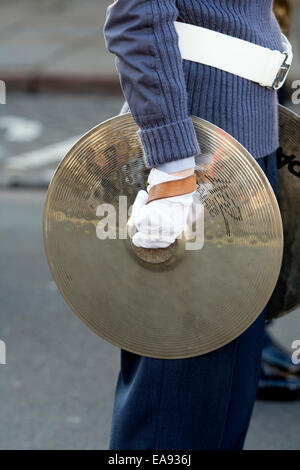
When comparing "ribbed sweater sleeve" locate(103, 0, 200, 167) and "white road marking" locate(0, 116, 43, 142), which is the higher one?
"white road marking" locate(0, 116, 43, 142)

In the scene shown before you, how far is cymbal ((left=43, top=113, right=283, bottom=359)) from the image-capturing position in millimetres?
1527

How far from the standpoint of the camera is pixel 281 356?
9.43 feet

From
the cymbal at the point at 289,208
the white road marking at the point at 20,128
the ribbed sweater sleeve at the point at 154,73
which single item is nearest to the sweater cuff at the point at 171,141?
the ribbed sweater sleeve at the point at 154,73

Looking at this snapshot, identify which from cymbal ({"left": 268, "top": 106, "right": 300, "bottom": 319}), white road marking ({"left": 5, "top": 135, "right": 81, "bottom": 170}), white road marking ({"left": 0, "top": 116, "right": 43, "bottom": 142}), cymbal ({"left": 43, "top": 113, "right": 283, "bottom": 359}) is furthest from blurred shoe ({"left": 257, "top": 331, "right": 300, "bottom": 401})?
white road marking ({"left": 0, "top": 116, "right": 43, "bottom": 142})

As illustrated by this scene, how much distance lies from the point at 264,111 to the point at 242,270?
35cm

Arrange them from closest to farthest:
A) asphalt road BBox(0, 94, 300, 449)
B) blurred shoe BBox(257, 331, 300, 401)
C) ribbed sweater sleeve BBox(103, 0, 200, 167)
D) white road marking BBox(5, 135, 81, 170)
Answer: ribbed sweater sleeve BBox(103, 0, 200, 167) → asphalt road BBox(0, 94, 300, 449) → blurred shoe BBox(257, 331, 300, 401) → white road marking BBox(5, 135, 81, 170)

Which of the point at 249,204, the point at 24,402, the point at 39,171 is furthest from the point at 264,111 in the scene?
the point at 39,171

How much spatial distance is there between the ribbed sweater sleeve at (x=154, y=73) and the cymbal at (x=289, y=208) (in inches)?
16.9

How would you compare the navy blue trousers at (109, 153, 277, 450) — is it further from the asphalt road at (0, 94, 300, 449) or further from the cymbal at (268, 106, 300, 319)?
the asphalt road at (0, 94, 300, 449)

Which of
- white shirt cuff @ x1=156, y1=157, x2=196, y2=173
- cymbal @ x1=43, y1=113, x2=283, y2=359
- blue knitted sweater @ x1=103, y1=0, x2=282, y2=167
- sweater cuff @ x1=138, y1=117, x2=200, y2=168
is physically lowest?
cymbal @ x1=43, y1=113, x2=283, y2=359

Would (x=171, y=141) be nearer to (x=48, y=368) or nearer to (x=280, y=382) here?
(x=280, y=382)

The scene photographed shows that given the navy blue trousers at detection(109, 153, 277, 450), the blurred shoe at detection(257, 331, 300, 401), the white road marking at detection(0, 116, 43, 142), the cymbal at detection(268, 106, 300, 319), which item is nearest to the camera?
the navy blue trousers at detection(109, 153, 277, 450)

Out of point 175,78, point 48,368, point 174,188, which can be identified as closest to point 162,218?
point 174,188

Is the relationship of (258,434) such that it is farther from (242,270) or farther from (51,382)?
(242,270)
